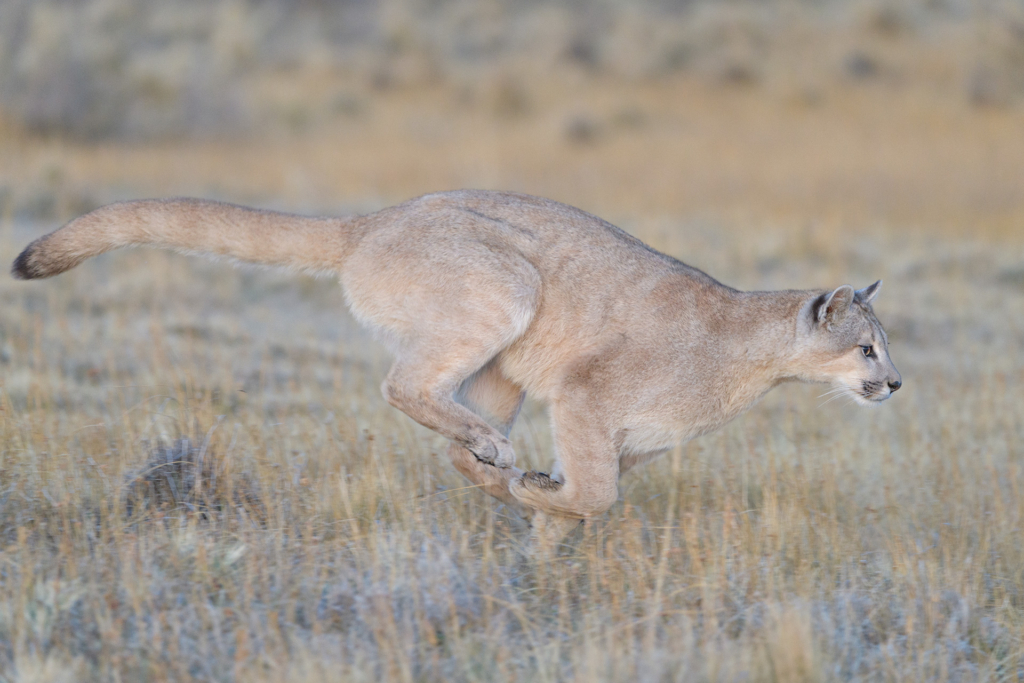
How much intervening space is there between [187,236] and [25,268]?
736 mm

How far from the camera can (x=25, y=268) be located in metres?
4.90

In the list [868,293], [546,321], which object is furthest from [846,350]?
[546,321]

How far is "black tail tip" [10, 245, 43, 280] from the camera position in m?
4.88

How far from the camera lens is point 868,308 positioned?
17.5 feet

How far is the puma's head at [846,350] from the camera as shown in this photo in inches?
203

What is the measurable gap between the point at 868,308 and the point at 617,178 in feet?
36.9

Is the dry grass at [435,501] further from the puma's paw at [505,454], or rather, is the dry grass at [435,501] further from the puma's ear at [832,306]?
the puma's ear at [832,306]

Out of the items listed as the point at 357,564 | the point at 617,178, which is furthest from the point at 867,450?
the point at 617,178

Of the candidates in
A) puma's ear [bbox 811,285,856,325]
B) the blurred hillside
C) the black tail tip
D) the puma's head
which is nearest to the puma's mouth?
the puma's head

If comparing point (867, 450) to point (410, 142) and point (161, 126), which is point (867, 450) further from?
point (161, 126)

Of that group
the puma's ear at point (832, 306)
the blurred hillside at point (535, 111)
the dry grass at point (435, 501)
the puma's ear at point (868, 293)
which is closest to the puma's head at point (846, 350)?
the puma's ear at point (832, 306)

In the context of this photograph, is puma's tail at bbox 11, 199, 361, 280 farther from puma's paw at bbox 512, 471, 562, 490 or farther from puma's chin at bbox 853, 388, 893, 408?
puma's chin at bbox 853, 388, 893, 408

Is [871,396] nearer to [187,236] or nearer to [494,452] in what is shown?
[494,452]

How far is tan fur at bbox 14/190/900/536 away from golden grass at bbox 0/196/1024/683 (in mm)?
445
